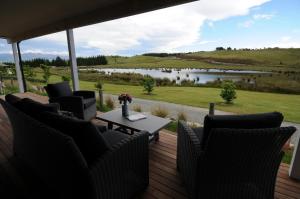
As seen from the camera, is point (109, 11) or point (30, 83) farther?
point (30, 83)

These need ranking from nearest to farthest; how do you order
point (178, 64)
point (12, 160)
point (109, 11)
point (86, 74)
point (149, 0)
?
point (12, 160), point (149, 0), point (109, 11), point (178, 64), point (86, 74)

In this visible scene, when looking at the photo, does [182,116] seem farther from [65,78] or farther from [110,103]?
[65,78]

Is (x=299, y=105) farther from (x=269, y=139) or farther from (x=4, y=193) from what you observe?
(x=4, y=193)

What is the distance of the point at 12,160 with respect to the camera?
7.70ft

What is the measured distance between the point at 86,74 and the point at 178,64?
338 centimetres

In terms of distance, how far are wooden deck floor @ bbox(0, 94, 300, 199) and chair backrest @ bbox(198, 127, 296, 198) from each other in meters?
0.48

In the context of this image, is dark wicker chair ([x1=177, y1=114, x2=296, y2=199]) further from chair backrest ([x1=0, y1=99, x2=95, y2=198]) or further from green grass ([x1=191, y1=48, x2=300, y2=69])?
green grass ([x1=191, y1=48, x2=300, y2=69])

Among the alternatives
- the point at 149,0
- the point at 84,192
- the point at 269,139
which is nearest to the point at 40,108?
the point at 84,192

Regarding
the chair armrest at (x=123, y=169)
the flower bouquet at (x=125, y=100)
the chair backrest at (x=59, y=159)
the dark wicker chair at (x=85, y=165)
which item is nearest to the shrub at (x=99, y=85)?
the flower bouquet at (x=125, y=100)

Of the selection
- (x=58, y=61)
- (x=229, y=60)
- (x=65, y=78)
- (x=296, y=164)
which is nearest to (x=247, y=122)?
(x=296, y=164)

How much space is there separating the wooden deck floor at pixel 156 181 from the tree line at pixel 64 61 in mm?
3594

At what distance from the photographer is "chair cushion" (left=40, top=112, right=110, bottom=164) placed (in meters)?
1.24

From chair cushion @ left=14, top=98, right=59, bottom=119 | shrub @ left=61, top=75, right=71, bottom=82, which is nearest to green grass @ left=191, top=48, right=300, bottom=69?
chair cushion @ left=14, top=98, right=59, bottom=119

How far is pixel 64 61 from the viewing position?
19.9 feet
